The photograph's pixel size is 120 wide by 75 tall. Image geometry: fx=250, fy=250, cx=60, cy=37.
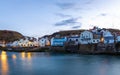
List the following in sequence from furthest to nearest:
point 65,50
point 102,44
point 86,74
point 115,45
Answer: point 65,50 < point 102,44 < point 115,45 < point 86,74

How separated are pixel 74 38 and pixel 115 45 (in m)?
25.1

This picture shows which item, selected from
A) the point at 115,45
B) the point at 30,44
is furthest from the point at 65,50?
the point at 30,44

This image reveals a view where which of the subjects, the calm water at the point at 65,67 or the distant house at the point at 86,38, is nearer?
the calm water at the point at 65,67

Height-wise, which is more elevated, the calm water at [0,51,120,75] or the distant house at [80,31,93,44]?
the distant house at [80,31,93,44]

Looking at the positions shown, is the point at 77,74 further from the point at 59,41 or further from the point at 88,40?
the point at 59,41

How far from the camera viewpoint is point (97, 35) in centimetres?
7381

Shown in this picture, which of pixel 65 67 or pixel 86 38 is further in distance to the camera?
pixel 86 38

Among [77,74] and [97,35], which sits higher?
[97,35]

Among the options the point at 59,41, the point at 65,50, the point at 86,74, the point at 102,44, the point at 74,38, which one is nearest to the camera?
the point at 86,74

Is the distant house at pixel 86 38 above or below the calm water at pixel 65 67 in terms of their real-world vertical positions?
above

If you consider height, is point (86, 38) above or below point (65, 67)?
above

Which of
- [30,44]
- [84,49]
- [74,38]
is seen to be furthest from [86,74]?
[30,44]

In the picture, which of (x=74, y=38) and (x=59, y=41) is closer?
(x=74, y=38)

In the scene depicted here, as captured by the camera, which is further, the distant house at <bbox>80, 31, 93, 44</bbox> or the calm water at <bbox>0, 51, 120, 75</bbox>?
the distant house at <bbox>80, 31, 93, 44</bbox>
